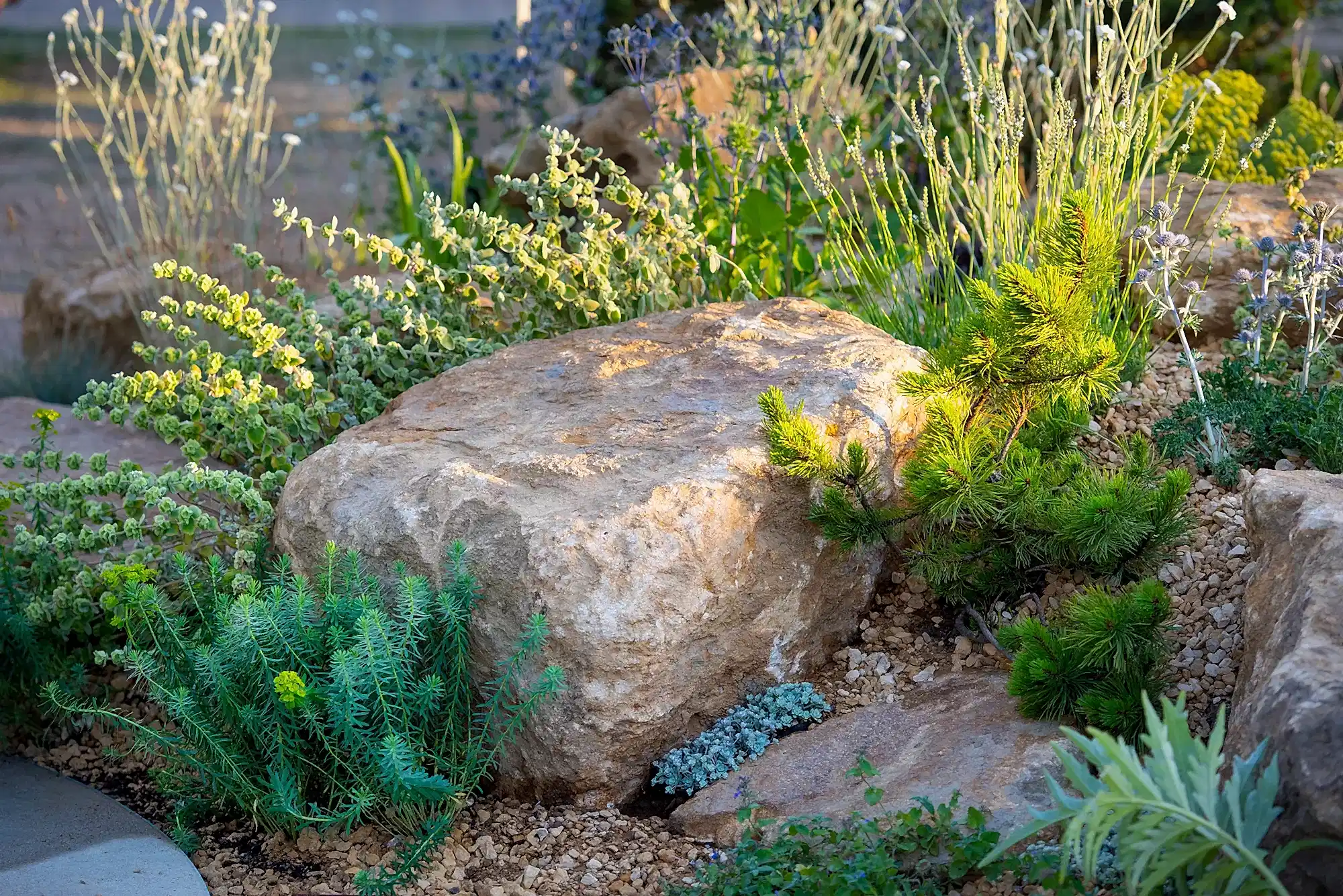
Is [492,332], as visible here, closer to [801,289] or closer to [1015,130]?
[801,289]

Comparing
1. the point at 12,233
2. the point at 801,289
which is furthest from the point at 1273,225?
the point at 12,233

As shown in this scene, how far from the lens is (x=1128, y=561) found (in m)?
2.73

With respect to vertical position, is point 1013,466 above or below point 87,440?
above

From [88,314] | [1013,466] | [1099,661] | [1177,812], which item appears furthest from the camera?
[88,314]

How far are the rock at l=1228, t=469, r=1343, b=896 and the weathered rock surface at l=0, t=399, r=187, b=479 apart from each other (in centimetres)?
315

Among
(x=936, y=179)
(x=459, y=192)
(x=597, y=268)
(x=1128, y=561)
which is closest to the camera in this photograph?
(x=1128, y=561)

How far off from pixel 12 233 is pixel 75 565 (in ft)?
19.3

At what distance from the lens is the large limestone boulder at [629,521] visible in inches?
102

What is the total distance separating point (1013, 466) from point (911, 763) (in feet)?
2.48

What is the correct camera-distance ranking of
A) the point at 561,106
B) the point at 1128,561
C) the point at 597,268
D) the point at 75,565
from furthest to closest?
the point at 561,106
the point at 597,268
the point at 75,565
the point at 1128,561

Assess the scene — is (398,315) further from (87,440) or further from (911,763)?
(911,763)

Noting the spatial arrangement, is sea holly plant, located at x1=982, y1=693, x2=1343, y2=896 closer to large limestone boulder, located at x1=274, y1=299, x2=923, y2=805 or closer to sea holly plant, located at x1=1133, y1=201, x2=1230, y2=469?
large limestone boulder, located at x1=274, y1=299, x2=923, y2=805

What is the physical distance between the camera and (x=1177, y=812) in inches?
68.1

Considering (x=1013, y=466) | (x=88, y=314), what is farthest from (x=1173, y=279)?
(x=88, y=314)
